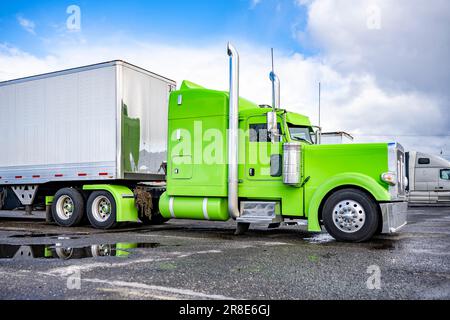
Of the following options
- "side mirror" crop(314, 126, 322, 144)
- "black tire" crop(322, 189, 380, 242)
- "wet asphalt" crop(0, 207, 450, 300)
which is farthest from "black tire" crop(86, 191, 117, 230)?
"black tire" crop(322, 189, 380, 242)

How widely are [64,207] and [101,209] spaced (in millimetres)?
1253

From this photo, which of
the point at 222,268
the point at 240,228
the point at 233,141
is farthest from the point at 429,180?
the point at 222,268

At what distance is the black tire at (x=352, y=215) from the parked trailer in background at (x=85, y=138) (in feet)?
16.3

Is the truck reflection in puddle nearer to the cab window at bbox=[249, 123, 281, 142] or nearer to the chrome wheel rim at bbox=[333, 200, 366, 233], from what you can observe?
the cab window at bbox=[249, 123, 281, 142]

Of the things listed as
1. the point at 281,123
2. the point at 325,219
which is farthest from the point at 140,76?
the point at 325,219

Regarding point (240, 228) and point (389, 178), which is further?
point (240, 228)

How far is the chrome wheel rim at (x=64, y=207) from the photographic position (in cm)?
1170

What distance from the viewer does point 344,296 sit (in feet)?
14.1

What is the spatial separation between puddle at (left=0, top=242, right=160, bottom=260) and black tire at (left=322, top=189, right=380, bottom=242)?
122 inches

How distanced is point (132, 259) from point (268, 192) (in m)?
3.45

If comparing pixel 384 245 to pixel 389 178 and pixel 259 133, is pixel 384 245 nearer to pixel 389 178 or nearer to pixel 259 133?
pixel 389 178

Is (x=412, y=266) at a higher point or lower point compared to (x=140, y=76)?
lower

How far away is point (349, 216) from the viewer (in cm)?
790
